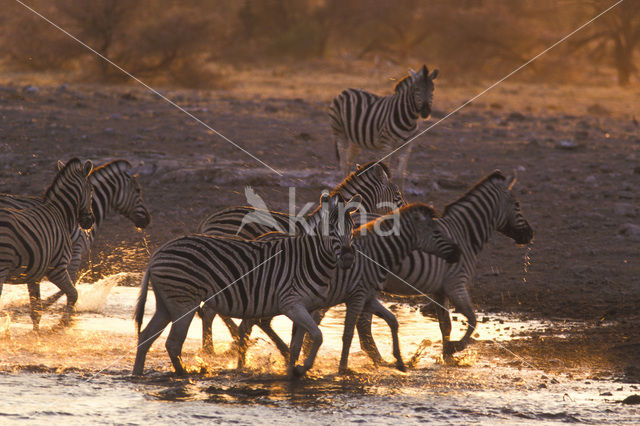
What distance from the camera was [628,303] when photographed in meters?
8.86

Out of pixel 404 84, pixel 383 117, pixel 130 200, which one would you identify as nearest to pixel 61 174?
pixel 130 200

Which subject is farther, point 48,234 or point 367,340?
point 48,234

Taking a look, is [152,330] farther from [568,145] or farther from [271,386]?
[568,145]

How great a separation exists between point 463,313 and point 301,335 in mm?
1435

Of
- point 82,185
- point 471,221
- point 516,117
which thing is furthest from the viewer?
point 516,117

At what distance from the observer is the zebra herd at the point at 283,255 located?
20.8 ft

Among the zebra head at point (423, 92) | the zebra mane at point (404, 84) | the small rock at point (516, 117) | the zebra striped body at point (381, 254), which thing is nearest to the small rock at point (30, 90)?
the zebra mane at point (404, 84)

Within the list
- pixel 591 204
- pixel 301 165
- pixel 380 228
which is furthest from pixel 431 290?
pixel 301 165

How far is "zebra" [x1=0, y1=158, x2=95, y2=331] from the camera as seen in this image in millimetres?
7078

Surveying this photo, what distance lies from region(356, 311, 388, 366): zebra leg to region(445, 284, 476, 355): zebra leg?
53cm

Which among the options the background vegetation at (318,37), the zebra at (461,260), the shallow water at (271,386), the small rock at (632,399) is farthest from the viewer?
the background vegetation at (318,37)

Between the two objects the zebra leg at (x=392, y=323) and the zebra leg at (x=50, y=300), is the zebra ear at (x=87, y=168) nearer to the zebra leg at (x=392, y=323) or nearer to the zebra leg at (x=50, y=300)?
the zebra leg at (x=50, y=300)

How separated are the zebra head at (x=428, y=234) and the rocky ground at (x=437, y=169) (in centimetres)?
102

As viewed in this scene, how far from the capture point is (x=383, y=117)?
40.5 feet
